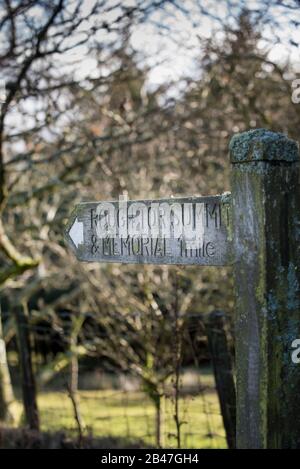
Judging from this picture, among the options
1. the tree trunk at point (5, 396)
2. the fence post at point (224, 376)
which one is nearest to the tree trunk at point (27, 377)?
the tree trunk at point (5, 396)

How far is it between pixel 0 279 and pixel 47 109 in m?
1.50

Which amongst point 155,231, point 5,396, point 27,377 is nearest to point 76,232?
point 155,231

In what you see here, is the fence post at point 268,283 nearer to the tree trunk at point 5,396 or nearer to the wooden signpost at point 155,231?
the wooden signpost at point 155,231

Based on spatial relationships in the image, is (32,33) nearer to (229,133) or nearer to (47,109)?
(47,109)

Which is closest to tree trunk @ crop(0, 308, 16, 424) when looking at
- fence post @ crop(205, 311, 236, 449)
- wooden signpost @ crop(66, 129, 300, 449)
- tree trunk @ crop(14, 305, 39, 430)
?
tree trunk @ crop(14, 305, 39, 430)

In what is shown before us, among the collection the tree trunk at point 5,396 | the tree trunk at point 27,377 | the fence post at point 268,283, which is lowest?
the tree trunk at point 5,396

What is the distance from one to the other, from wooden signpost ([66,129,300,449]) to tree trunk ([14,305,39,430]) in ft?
12.9

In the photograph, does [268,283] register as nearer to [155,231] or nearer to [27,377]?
[155,231]

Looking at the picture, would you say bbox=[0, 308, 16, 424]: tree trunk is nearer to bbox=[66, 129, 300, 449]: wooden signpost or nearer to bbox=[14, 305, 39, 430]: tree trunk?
bbox=[14, 305, 39, 430]: tree trunk

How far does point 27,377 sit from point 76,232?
3477 millimetres

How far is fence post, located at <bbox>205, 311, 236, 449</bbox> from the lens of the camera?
13.9 feet

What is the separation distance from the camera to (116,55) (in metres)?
6.46

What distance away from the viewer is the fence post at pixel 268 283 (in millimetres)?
2275
